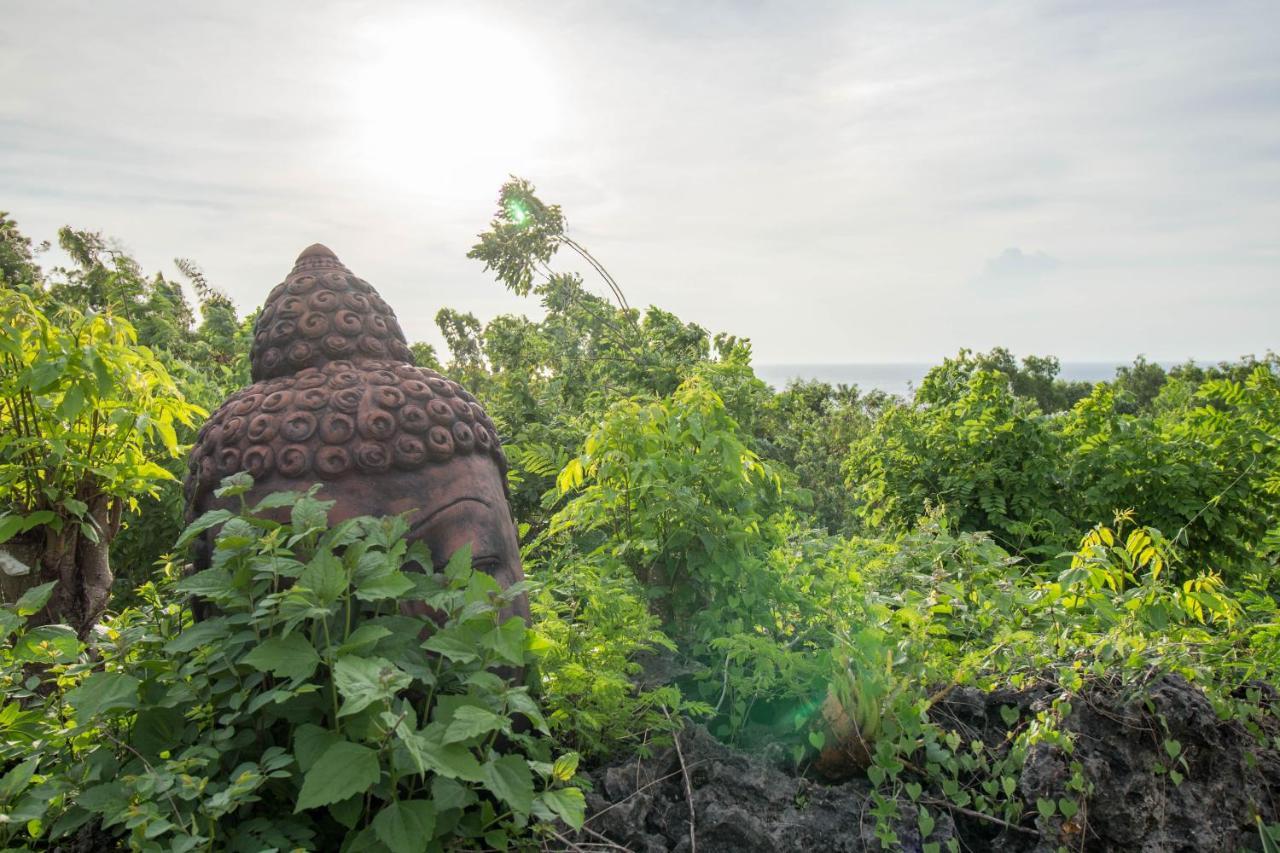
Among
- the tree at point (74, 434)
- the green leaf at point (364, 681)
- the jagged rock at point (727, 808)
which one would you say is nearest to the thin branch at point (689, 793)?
the jagged rock at point (727, 808)

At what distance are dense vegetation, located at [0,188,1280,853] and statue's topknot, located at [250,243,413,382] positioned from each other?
0.65 meters

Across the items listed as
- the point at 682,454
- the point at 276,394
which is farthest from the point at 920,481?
the point at 276,394

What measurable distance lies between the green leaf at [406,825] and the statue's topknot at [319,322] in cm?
164

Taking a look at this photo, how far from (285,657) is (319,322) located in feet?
4.69

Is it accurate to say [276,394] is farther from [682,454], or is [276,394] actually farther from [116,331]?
[682,454]

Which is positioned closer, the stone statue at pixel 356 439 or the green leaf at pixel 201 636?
the green leaf at pixel 201 636

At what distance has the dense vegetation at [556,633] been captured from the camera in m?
1.92

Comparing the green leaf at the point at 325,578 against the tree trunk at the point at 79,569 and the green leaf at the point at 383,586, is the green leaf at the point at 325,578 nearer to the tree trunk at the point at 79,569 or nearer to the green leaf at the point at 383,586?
the green leaf at the point at 383,586

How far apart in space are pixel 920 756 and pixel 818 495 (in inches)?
383

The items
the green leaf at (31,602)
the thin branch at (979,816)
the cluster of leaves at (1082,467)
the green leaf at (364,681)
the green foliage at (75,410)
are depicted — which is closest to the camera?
the green leaf at (364,681)

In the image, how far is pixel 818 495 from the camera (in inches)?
486

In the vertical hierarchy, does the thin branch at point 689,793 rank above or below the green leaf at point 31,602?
below

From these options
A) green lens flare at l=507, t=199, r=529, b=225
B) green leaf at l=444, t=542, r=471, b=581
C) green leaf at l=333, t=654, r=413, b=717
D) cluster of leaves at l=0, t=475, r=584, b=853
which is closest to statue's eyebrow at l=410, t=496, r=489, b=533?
cluster of leaves at l=0, t=475, r=584, b=853

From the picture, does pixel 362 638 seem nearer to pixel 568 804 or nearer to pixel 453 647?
pixel 453 647
